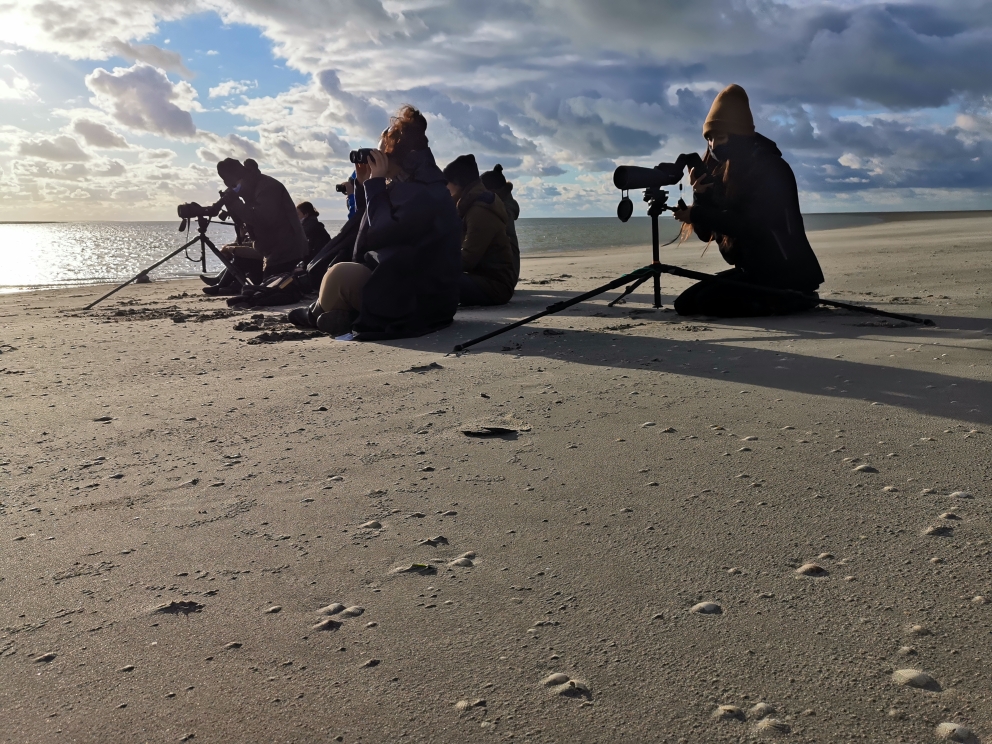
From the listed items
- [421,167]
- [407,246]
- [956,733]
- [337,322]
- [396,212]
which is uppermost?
[421,167]

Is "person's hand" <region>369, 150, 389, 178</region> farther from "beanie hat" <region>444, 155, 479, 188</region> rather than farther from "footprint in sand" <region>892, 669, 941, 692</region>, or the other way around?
"footprint in sand" <region>892, 669, 941, 692</region>

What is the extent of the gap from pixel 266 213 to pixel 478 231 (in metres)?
3.36

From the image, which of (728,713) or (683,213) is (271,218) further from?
(728,713)

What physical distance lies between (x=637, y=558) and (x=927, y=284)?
7.89 m

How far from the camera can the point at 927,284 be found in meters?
9.00

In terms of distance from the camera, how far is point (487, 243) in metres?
9.01

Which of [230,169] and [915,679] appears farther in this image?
[230,169]

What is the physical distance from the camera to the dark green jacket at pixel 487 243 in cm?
891

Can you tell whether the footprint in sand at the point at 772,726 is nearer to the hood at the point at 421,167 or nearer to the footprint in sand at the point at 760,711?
the footprint in sand at the point at 760,711

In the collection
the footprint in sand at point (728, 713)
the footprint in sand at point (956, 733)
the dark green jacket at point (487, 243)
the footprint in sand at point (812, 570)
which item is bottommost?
the footprint in sand at point (956, 733)

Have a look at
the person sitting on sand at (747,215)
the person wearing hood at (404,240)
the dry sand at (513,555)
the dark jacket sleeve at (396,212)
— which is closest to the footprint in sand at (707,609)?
the dry sand at (513,555)

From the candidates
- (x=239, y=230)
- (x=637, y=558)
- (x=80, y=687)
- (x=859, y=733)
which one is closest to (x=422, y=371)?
(x=637, y=558)

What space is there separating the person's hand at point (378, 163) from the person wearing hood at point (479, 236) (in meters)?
1.81

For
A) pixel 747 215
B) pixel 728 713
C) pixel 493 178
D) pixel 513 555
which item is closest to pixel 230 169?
pixel 493 178
